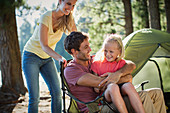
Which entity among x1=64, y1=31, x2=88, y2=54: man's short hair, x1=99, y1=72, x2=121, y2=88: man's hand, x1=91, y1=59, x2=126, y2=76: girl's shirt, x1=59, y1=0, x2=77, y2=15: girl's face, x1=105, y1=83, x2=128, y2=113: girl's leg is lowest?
x1=105, y1=83, x2=128, y2=113: girl's leg

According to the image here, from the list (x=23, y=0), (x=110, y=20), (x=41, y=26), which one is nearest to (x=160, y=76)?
(x=41, y=26)

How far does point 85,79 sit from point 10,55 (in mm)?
3028

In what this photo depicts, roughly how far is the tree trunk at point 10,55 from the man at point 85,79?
2.77 metres

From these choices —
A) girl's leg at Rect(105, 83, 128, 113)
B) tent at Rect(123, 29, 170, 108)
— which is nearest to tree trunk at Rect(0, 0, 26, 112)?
tent at Rect(123, 29, 170, 108)

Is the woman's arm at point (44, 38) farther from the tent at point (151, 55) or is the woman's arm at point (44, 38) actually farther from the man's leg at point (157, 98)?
the tent at point (151, 55)

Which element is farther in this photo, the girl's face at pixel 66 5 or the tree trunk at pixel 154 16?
the tree trunk at pixel 154 16

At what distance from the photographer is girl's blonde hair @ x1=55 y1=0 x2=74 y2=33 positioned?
2.46 m

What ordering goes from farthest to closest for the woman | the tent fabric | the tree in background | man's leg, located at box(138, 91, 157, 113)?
the tree in background → the tent fabric → the woman → man's leg, located at box(138, 91, 157, 113)

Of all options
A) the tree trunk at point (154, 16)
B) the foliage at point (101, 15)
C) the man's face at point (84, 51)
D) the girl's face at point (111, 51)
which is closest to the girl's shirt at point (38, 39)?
the man's face at point (84, 51)

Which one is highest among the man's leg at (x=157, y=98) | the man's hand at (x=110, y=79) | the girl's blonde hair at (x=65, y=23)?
the girl's blonde hair at (x=65, y=23)

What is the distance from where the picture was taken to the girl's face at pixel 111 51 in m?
2.19

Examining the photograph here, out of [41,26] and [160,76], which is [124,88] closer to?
[41,26]

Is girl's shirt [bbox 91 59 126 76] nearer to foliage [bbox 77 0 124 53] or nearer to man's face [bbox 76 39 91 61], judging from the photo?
man's face [bbox 76 39 91 61]

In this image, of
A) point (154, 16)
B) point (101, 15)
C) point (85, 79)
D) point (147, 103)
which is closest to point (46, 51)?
point (85, 79)
